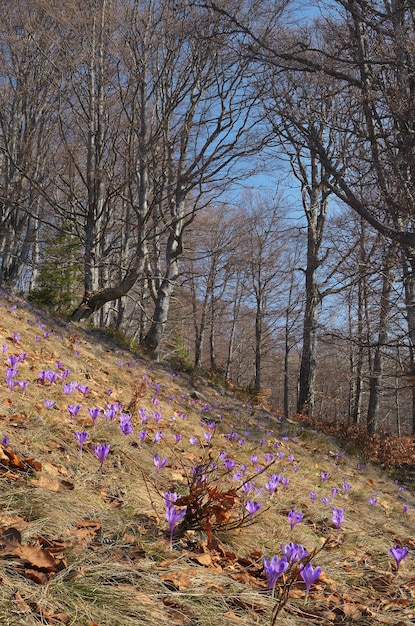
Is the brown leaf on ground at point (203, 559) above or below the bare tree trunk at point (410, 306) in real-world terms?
below

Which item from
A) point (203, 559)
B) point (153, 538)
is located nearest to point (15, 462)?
point (153, 538)

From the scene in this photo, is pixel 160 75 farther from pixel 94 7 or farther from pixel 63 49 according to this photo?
pixel 63 49

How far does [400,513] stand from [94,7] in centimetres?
1039

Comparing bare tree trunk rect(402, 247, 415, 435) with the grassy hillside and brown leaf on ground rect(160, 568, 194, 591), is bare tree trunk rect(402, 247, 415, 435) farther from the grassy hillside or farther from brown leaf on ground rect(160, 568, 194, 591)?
brown leaf on ground rect(160, 568, 194, 591)

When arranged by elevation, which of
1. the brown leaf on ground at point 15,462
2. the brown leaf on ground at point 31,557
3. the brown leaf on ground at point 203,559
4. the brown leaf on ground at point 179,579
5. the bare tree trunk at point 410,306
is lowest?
the brown leaf on ground at point 203,559

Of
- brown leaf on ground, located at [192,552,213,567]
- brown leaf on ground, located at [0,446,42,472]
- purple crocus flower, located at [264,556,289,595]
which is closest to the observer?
purple crocus flower, located at [264,556,289,595]

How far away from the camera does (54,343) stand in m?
6.77

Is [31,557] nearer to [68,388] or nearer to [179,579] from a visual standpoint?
[179,579]

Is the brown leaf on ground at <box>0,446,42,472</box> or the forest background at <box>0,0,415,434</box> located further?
the forest background at <box>0,0,415,434</box>

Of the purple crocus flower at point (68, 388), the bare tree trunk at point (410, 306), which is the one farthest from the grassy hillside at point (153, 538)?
the bare tree trunk at point (410, 306)

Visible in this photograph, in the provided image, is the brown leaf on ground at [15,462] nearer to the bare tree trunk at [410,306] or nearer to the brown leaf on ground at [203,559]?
the brown leaf on ground at [203,559]

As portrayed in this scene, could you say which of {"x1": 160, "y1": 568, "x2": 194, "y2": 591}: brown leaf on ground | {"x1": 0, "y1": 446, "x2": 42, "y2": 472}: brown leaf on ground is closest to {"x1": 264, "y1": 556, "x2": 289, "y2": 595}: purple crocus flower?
{"x1": 160, "y1": 568, "x2": 194, "y2": 591}: brown leaf on ground

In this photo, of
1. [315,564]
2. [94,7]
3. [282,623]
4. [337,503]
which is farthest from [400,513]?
[94,7]

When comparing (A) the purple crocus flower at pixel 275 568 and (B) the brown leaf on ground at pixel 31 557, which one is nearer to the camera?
(B) the brown leaf on ground at pixel 31 557
